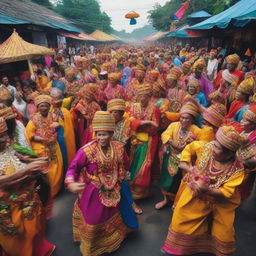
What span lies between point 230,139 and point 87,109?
115 inches

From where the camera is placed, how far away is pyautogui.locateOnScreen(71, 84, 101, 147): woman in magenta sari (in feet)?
14.6

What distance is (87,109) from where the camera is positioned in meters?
4.45

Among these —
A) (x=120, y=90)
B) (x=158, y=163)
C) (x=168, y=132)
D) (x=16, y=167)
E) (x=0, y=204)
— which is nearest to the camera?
(x=0, y=204)

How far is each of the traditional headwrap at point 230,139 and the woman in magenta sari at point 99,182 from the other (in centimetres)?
111

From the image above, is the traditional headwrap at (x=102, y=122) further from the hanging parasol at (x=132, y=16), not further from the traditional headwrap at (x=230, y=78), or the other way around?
the hanging parasol at (x=132, y=16)

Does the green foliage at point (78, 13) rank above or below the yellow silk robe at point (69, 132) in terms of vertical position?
above

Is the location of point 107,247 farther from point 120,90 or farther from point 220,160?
point 120,90

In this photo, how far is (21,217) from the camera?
86.1 inches

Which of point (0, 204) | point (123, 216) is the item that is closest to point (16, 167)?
point (0, 204)

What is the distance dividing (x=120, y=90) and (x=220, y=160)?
13.2ft

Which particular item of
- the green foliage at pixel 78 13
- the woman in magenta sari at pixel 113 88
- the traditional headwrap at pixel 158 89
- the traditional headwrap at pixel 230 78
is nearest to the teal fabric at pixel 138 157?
the traditional headwrap at pixel 158 89

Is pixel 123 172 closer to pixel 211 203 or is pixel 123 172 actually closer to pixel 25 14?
pixel 211 203

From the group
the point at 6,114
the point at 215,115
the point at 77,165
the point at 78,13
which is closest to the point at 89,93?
the point at 6,114

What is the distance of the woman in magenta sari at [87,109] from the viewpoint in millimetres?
4441
